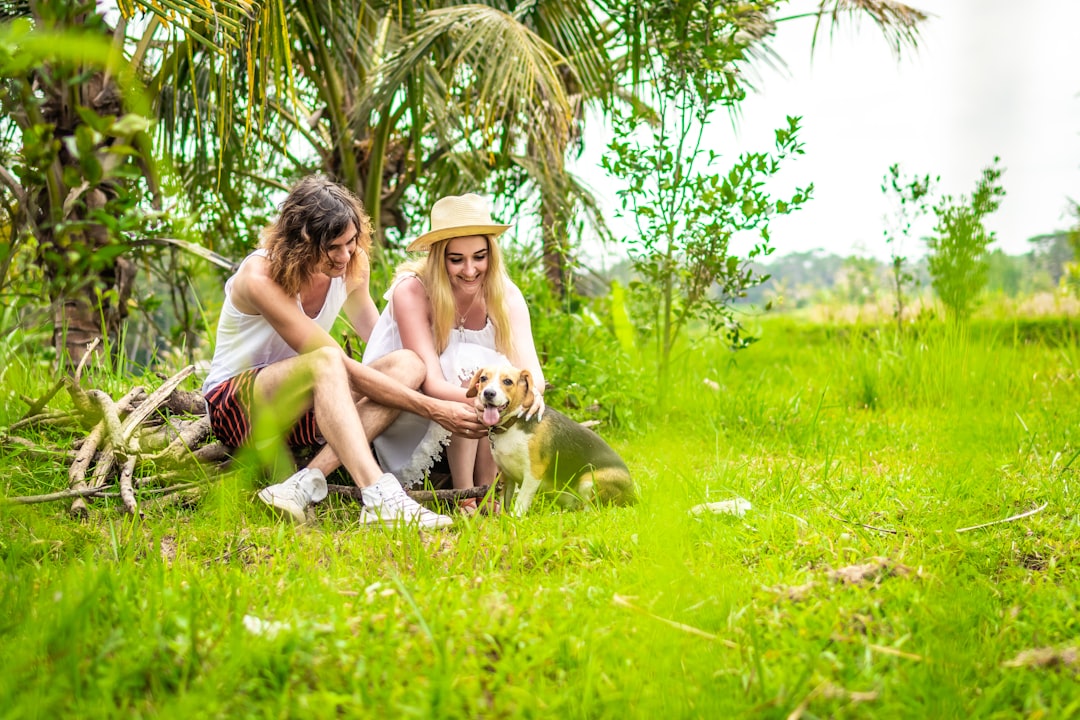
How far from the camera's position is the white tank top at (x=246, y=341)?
145 inches

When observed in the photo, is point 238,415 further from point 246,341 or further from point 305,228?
point 305,228

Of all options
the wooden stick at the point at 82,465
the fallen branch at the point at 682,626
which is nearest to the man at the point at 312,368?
the wooden stick at the point at 82,465

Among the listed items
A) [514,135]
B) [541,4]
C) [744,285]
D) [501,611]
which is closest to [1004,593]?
[501,611]

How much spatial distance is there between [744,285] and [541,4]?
264cm

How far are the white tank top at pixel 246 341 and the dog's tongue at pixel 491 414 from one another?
1.04m

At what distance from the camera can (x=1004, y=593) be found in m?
2.45

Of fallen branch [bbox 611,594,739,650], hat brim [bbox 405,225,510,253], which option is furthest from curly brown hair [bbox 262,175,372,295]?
fallen branch [bbox 611,594,739,650]

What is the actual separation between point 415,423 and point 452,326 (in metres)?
0.48

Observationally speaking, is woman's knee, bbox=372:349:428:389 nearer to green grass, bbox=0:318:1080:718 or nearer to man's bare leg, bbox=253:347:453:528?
man's bare leg, bbox=253:347:453:528

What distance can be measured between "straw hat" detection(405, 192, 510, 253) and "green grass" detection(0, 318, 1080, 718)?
49.7 inches

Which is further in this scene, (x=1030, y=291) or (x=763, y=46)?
(x=1030, y=291)

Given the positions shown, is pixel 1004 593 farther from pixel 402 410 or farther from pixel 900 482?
pixel 402 410

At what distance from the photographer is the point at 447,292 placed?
3.73 meters

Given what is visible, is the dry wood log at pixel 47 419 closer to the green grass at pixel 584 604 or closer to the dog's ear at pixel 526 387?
the green grass at pixel 584 604
